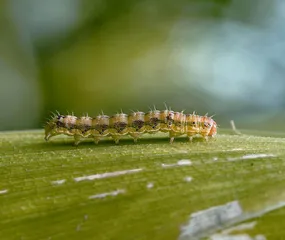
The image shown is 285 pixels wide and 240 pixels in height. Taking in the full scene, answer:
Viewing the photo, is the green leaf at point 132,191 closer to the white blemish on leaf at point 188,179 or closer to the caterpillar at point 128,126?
the white blemish on leaf at point 188,179

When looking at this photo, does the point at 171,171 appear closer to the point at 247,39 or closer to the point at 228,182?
the point at 228,182

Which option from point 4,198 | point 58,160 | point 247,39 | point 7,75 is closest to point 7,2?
point 7,75

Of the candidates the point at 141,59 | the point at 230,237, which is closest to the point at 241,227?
the point at 230,237

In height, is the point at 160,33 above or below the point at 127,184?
above

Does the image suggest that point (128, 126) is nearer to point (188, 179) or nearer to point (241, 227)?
point (188, 179)

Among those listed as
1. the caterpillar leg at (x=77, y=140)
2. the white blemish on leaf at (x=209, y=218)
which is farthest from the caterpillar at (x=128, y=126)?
the white blemish on leaf at (x=209, y=218)
